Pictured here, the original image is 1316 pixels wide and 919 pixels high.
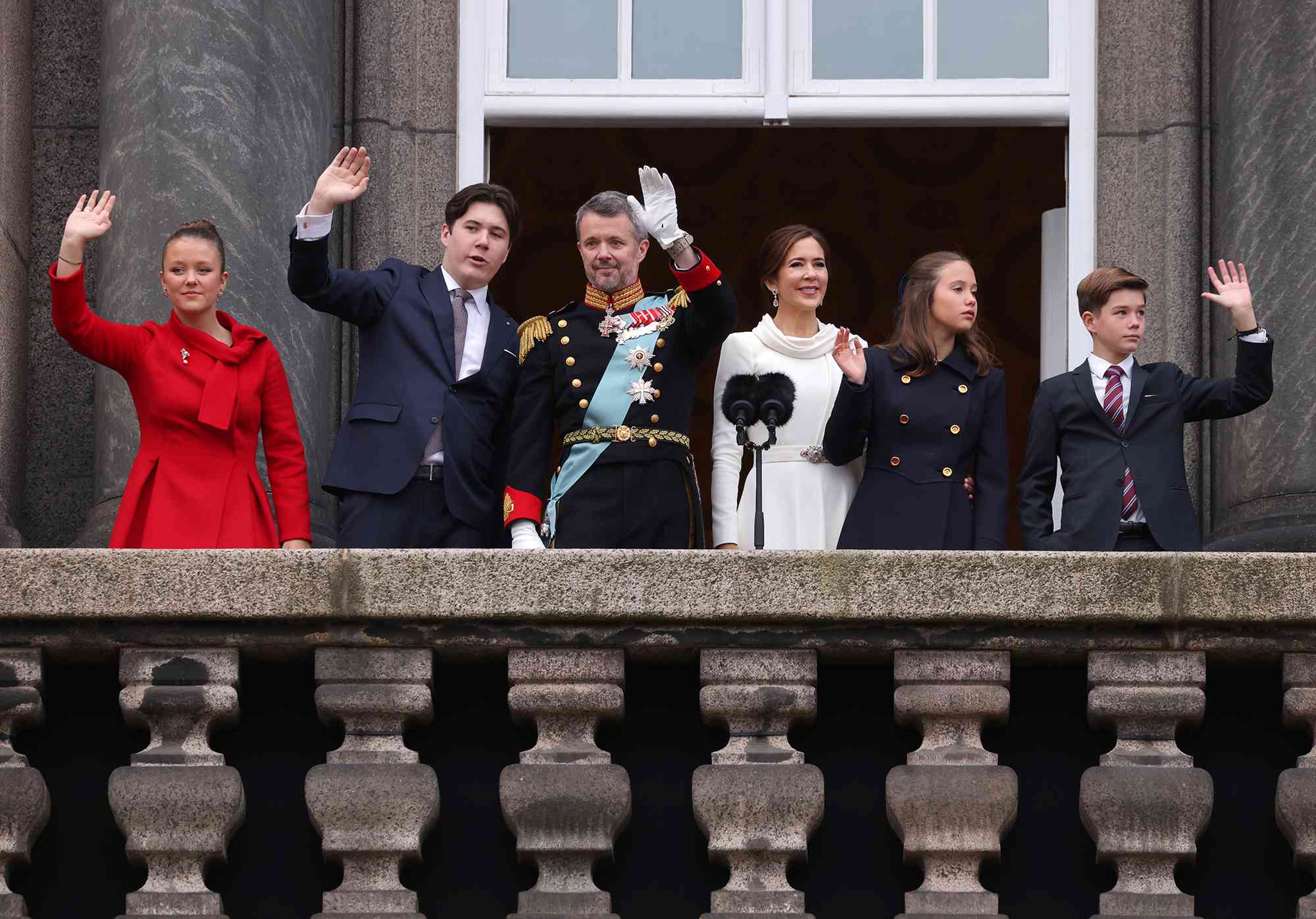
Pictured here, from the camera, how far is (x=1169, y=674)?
5.28m

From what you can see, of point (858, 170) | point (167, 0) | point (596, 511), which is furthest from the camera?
point (858, 170)

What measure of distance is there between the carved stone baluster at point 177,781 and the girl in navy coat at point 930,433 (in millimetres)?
2192

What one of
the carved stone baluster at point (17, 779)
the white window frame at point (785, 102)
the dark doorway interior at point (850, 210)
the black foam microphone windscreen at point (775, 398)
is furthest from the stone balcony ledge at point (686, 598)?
the dark doorway interior at point (850, 210)

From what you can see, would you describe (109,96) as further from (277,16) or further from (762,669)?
(762,669)

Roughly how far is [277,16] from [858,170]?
7544mm

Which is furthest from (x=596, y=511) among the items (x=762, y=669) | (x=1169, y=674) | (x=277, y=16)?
(x=277, y=16)

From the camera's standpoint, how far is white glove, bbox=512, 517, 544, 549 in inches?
258

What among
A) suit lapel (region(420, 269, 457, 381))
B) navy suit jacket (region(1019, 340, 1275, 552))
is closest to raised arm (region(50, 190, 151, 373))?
suit lapel (region(420, 269, 457, 381))

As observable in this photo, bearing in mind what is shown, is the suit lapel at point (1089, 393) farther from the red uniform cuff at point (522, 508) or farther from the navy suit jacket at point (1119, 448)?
the red uniform cuff at point (522, 508)

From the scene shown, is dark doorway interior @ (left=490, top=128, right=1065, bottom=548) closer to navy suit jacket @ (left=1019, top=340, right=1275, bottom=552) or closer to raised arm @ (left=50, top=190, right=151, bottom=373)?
navy suit jacket @ (left=1019, top=340, right=1275, bottom=552)

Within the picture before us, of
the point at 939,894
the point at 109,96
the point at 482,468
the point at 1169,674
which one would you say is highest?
the point at 109,96

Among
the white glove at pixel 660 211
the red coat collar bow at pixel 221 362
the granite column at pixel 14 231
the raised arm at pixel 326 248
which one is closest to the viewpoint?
the white glove at pixel 660 211

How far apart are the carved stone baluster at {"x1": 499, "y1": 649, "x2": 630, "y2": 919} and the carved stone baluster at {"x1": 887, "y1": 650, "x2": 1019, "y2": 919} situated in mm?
585

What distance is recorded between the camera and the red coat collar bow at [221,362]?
22.2 feet
